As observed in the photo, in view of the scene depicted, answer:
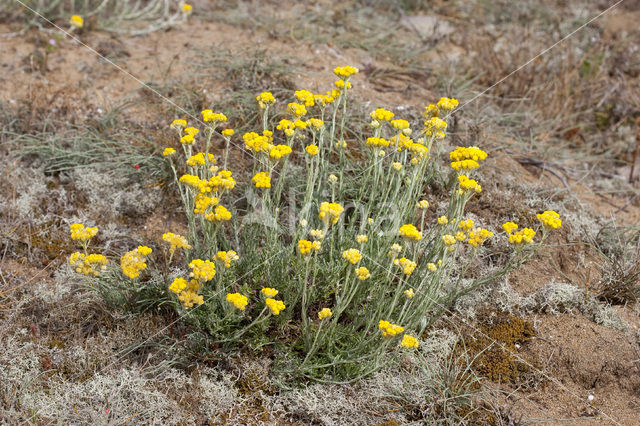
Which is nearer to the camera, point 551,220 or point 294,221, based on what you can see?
point 551,220

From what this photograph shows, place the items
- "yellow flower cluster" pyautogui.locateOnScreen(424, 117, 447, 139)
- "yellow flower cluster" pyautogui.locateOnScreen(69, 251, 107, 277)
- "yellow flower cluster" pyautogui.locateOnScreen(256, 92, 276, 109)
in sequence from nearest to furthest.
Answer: "yellow flower cluster" pyautogui.locateOnScreen(69, 251, 107, 277) < "yellow flower cluster" pyautogui.locateOnScreen(424, 117, 447, 139) < "yellow flower cluster" pyautogui.locateOnScreen(256, 92, 276, 109)

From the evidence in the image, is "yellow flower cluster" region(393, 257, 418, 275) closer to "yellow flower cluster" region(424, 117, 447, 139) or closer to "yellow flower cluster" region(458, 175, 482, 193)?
"yellow flower cluster" region(458, 175, 482, 193)

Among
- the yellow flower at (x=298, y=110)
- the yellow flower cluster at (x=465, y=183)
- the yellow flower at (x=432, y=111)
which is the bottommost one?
the yellow flower cluster at (x=465, y=183)

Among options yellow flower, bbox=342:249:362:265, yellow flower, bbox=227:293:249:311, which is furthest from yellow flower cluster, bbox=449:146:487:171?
yellow flower, bbox=227:293:249:311

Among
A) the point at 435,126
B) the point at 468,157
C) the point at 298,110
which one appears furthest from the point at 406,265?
the point at 298,110

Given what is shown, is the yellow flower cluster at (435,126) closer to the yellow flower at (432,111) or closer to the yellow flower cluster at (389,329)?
the yellow flower at (432,111)

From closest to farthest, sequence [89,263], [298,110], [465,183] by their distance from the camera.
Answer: [89,263] → [465,183] → [298,110]

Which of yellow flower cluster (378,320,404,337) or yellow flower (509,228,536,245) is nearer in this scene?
yellow flower cluster (378,320,404,337)

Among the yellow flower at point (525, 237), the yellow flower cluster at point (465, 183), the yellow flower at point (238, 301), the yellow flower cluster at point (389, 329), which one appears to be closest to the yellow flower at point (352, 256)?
the yellow flower cluster at point (389, 329)

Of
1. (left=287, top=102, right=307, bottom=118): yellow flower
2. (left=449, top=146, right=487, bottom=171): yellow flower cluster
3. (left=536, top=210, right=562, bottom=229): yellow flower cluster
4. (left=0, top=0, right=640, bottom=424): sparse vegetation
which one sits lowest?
(left=0, top=0, right=640, bottom=424): sparse vegetation

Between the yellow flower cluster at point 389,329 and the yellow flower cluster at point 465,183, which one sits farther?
the yellow flower cluster at point 465,183

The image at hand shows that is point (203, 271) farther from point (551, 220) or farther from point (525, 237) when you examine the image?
point (551, 220)

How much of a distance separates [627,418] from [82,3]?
Result: 5071 millimetres

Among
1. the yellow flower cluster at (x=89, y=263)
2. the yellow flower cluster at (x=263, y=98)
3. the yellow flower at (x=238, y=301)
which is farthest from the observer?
the yellow flower cluster at (x=263, y=98)
